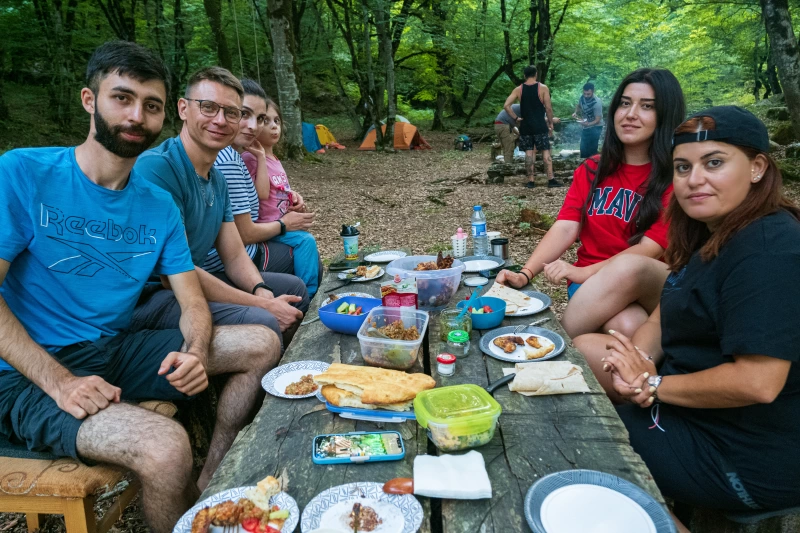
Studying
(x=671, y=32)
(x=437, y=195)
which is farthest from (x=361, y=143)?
(x=671, y=32)

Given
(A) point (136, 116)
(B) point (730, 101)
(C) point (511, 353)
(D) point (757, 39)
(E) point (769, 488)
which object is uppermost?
(D) point (757, 39)

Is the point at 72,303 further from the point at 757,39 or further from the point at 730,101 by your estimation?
the point at 730,101

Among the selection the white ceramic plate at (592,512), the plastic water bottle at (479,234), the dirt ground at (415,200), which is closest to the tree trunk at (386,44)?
the dirt ground at (415,200)

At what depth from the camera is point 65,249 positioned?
212 centimetres

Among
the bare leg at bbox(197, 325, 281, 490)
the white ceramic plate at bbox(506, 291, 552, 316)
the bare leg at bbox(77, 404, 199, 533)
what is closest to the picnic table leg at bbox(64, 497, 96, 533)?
the bare leg at bbox(77, 404, 199, 533)

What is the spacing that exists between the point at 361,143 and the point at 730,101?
16.0 metres

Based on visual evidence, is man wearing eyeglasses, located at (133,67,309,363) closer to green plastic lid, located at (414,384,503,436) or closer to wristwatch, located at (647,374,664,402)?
green plastic lid, located at (414,384,503,436)

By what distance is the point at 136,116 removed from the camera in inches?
88.4

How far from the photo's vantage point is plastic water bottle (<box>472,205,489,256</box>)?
3449 mm

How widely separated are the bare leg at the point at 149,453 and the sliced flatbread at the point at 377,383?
0.63 m

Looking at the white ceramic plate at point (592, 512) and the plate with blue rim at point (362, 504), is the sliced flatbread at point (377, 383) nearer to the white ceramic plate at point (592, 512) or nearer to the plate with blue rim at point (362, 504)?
the plate with blue rim at point (362, 504)

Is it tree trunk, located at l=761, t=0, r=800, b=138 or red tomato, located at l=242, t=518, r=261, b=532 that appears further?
tree trunk, located at l=761, t=0, r=800, b=138

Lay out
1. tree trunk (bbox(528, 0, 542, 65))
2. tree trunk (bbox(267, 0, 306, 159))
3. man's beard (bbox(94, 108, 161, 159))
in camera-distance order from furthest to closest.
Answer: tree trunk (bbox(528, 0, 542, 65)) < tree trunk (bbox(267, 0, 306, 159)) < man's beard (bbox(94, 108, 161, 159))

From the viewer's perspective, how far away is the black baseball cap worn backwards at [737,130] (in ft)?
5.41
